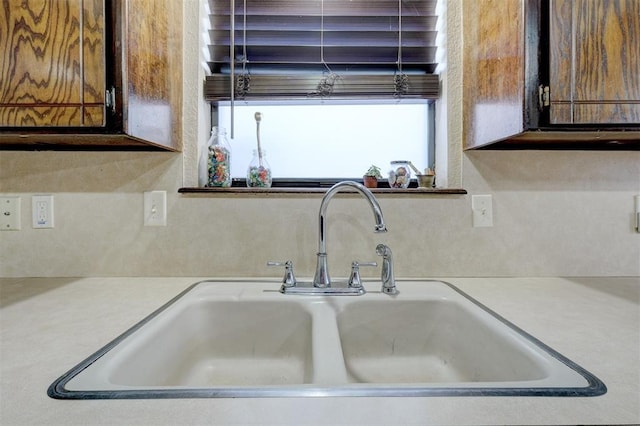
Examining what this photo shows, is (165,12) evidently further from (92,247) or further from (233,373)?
(233,373)

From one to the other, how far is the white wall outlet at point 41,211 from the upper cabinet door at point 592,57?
1.49m

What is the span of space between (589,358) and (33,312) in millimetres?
1166

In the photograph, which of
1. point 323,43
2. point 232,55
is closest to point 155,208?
point 232,55

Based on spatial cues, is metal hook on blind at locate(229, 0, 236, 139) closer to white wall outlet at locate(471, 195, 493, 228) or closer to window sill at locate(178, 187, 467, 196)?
window sill at locate(178, 187, 467, 196)

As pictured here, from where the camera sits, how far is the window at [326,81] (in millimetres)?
1236

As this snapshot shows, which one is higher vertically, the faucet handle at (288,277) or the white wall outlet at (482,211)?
the white wall outlet at (482,211)

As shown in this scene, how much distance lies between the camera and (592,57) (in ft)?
2.60

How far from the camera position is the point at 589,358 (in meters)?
0.57

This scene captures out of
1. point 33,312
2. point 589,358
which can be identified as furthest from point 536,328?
point 33,312

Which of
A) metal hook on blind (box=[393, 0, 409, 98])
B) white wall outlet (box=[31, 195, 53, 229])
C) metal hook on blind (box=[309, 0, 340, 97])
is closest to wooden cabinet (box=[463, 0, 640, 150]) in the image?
metal hook on blind (box=[393, 0, 409, 98])

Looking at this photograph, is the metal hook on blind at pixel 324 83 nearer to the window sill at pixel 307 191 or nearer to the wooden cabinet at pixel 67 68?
the window sill at pixel 307 191

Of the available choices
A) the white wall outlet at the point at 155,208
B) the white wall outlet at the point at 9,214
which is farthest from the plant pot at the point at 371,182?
the white wall outlet at the point at 9,214

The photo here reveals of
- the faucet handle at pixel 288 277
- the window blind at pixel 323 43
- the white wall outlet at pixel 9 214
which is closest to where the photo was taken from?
the faucet handle at pixel 288 277

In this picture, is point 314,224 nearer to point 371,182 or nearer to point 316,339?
point 371,182
